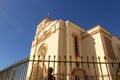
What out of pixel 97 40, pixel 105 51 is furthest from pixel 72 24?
pixel 105 51

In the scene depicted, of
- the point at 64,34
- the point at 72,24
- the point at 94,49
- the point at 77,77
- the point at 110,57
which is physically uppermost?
the point at 72,24

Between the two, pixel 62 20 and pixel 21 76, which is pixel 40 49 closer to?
pixel 62 20

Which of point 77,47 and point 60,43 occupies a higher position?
point 60,43

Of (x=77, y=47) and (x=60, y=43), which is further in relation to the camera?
(x=77, y=47)

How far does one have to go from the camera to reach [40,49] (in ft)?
55.2

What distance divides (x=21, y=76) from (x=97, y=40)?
11209 millimetres

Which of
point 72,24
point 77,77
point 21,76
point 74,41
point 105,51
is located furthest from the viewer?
point 72,24

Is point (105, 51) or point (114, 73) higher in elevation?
point (105, 51)

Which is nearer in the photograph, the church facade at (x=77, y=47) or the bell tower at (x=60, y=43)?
the church facade at (x=77, y=47)

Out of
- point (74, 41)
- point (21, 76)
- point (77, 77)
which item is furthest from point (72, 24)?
point (21, 76)

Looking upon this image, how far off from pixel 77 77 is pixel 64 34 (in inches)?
214

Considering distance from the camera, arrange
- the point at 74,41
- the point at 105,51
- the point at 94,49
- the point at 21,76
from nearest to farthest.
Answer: the point at 21,76 < the point at 105,51 < the point at 94,49 < the point at 74,41

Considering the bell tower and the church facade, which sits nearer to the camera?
the church facade

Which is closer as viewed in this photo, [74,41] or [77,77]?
[77,77]
